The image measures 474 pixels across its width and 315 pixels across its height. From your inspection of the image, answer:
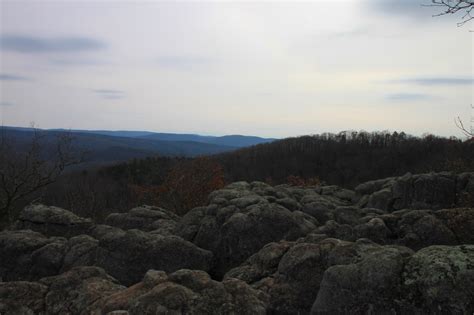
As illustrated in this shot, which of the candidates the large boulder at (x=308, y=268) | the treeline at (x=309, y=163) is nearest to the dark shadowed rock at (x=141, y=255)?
the large boulder at (x=308, y=268)

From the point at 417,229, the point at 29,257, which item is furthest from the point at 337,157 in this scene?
the point at 29,257

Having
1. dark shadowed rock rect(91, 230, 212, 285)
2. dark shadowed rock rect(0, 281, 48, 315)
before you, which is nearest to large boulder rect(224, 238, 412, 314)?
dark shadowed rock rect(91, 230, 212, 285)

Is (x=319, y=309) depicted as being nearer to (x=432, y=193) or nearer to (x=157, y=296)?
(x=157, y=296)

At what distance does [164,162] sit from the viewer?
12175cm

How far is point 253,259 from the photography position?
913 cm

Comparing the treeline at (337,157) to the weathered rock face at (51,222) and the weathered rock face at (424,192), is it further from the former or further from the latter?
the weathered rock face at (51,222)

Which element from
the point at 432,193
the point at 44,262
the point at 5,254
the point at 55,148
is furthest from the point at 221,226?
the point at 55,148

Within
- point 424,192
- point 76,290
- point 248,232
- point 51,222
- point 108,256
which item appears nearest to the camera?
point 76,290

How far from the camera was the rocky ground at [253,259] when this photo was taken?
20.0 ft

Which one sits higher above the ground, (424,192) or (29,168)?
(29,168)

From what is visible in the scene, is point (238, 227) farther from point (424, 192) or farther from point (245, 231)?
point (424, 192)

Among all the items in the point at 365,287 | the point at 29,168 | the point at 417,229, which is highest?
the point at 29,168

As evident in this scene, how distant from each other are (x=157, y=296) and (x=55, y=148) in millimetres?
21792

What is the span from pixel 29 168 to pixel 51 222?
9.62 meters
